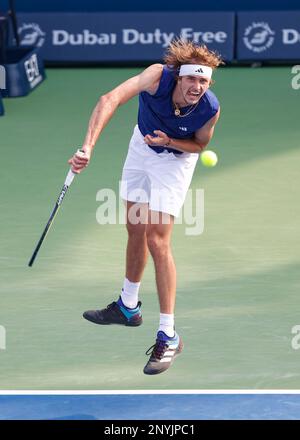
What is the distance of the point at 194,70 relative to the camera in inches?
348

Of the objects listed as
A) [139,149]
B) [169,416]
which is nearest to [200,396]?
[169,416]

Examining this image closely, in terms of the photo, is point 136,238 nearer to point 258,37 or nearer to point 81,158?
point 81,158

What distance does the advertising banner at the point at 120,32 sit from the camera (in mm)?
19312

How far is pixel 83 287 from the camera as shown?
35.4ft

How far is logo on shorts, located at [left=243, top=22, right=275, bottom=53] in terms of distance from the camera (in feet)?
64.0

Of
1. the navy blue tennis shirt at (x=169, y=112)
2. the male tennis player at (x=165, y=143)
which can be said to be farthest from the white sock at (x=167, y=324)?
the navy blue tennis shirt at (x=169, y=112)

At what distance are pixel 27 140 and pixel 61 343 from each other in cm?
660

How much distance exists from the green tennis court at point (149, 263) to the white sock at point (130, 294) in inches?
7.9

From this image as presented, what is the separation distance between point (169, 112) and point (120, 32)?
10.5 m

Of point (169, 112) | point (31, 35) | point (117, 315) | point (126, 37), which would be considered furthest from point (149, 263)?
point (31, 35)

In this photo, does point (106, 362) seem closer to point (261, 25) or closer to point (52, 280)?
point (52, 280)

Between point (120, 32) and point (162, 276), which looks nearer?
point (162, 276)

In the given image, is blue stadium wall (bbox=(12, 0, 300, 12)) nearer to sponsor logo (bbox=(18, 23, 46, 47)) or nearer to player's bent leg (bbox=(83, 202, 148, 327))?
sponsor logo (bbox=(18, 23, 46, 47))
